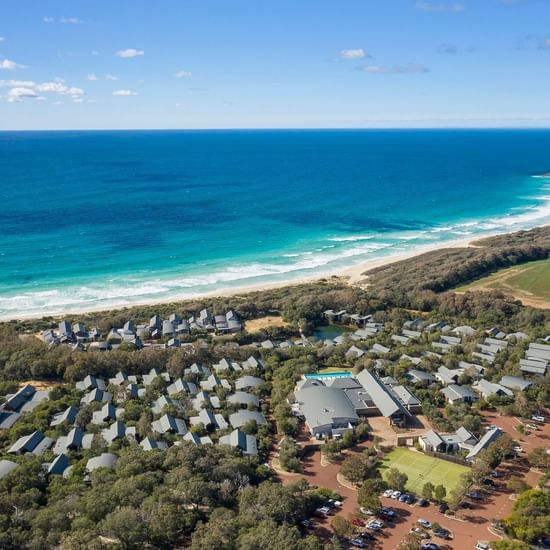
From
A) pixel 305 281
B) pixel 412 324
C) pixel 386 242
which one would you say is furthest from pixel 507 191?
pixel 412 324

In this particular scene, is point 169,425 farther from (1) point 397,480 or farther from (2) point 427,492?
(2) point 427,492

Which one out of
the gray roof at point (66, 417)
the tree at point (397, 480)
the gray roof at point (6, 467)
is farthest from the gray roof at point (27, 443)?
the tree at point (397, 480)

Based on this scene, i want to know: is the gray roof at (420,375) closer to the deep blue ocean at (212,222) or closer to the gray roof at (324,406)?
the gray roof at (324,406)

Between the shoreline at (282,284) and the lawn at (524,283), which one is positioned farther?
the lawn at (524,283)

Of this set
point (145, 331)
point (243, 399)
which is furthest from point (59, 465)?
point (145, 331)

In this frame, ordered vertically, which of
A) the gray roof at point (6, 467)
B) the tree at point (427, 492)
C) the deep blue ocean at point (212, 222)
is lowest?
the tree at point (427, 492)

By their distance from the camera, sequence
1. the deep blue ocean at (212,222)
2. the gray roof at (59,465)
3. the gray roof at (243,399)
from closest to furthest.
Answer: the gray roof at (59,465)
the gray roof at (243,399)
the deep blue ocean at (212,222)

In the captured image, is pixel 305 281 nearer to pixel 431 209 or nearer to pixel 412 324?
pixel 412 324
